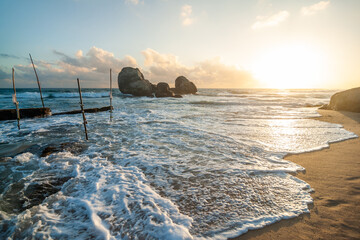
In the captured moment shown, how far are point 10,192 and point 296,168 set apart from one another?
7468mm

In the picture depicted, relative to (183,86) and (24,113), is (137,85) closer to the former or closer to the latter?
(183,86)

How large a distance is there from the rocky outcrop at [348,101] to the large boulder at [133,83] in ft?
131

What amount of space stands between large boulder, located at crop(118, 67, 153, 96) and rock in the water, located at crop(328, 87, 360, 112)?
40.0 m

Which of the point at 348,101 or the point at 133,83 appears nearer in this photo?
the point at 348,101

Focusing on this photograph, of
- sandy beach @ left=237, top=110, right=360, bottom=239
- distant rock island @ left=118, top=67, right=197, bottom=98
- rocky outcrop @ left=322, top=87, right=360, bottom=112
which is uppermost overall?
distant rock island @ left=118, top=67, right=197, bottom=98

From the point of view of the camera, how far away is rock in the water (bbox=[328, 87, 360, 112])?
15.0 meters

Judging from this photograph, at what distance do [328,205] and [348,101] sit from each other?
18.9 metres

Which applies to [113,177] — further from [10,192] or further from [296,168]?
[296,168]

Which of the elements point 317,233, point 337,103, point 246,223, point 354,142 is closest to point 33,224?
point 246,223

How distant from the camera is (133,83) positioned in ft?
157

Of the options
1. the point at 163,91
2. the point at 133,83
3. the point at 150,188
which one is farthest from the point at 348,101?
the point at 133,83

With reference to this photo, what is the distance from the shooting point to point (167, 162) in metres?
5.34

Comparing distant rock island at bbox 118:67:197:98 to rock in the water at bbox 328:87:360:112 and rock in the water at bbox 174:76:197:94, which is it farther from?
rock in the water at bbox 328:87:360:112

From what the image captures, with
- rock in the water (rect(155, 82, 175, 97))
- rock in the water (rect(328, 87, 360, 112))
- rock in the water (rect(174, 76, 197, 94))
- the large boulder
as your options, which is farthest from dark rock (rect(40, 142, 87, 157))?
rock in the water (rect(174, 76, 197, 94))
